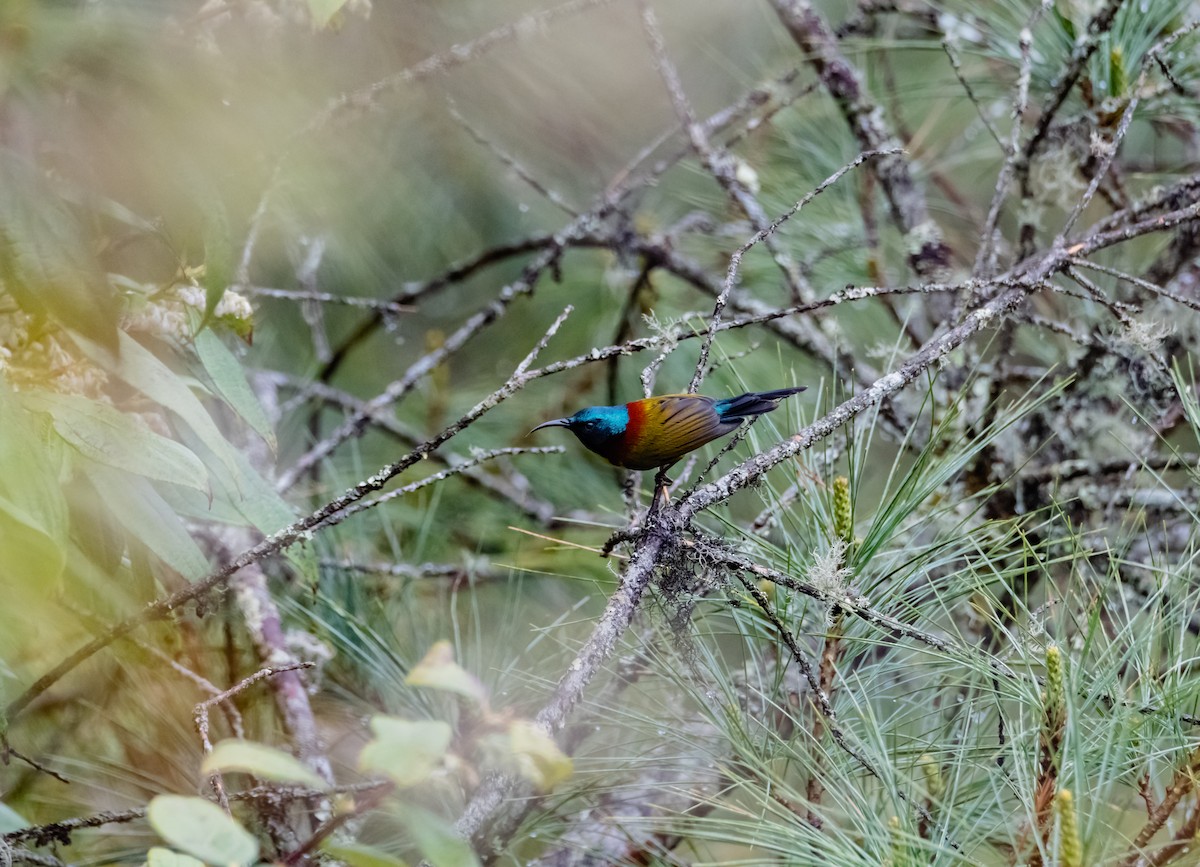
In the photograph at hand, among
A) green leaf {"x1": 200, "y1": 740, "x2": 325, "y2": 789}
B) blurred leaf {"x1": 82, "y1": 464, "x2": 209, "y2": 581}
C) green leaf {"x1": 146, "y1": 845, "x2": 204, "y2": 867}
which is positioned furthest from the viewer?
blurred leaf {"x1": 82, "y1": 464, "x2": 209, "y2": 581}

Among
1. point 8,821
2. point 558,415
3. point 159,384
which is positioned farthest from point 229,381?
point 558,415

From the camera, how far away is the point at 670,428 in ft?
5.22

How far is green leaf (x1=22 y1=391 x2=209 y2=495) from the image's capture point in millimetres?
959

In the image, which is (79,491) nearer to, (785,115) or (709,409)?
(709,409)

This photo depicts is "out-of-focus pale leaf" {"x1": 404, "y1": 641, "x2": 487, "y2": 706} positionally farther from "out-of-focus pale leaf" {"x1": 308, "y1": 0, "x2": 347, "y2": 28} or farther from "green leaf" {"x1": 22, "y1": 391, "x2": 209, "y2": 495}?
"out-of-focus pale leaf" {"x1": 308, "y1": 0, "x2": 347, "y2": 28}

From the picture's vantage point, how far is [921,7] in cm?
259

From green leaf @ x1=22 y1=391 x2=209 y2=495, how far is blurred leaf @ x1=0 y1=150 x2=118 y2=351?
14 cm

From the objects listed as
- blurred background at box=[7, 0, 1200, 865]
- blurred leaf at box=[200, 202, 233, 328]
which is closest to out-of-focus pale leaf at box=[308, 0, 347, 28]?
blurred background at box=[7, 0, 1200, 865]

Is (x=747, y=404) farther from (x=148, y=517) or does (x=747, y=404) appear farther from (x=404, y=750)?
(x=404, y=750)

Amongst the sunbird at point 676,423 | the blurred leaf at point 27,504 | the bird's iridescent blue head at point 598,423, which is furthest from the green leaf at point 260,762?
the bird's iridescent blue head at point 598,423

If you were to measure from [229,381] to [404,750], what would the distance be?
69cm

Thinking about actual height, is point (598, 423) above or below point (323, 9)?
below

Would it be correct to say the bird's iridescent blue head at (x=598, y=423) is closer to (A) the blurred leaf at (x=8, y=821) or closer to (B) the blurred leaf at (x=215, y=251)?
(B) the blurred leaf at (x=215, y=251)

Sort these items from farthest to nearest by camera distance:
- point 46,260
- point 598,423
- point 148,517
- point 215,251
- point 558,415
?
point 558,415 → point 598,423 → point 148,517 → point 215,251 → point 46,260
